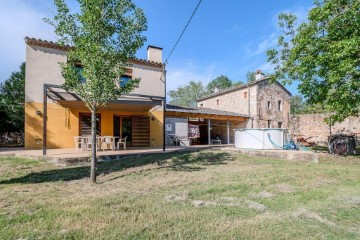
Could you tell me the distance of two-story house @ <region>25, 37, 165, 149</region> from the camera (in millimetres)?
11312

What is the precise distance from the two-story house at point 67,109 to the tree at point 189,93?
1694 inches

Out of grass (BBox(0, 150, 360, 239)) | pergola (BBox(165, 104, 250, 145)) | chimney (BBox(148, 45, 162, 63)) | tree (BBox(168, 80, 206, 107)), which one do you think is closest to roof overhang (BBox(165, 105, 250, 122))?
pergola (BBox(165, 104, 250, 145))

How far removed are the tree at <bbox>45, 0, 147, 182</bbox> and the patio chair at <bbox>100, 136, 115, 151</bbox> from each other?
17.3 feet

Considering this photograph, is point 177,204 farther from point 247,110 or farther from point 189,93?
point 189,93

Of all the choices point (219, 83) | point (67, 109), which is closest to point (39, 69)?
point (67, 109)

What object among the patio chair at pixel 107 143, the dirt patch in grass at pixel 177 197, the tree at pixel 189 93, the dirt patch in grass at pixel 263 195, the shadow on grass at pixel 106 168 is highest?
the tree at pixel 189 93

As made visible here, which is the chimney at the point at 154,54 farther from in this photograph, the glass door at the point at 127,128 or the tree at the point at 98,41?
the tree at the point at 98,41

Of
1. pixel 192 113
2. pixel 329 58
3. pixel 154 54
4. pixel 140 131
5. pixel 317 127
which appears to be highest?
pixel 154 54

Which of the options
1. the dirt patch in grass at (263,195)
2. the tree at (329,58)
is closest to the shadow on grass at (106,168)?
the dirt patch in grass at (263,195)

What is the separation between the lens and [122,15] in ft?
20.9

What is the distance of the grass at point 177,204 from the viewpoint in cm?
320

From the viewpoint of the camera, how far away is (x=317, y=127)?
892 inches

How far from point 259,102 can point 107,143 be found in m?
16.0

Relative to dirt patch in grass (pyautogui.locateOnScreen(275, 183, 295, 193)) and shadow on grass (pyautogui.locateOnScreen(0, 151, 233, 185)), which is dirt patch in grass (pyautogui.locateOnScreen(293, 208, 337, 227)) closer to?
dirt patch in grass (pyautogui.locateOnScreen(275, 183, 295, 193))
